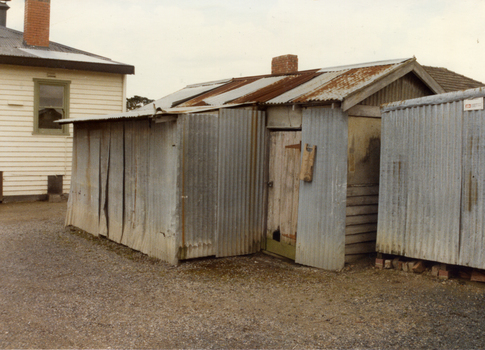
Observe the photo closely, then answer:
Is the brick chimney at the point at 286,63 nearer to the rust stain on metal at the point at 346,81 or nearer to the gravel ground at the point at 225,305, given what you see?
the rust stain on metal at the point at 346,81

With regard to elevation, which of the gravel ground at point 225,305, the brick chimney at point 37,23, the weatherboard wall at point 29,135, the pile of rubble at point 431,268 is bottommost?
the gravel ground at point 225,305

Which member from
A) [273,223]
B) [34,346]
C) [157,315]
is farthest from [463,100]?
[34,346]

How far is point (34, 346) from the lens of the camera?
174 inches

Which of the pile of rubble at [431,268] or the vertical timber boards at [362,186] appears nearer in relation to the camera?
the pile of rubble at [431,268]

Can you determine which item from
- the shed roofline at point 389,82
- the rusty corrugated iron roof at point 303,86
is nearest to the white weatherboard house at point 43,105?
the rusty corrugated iron roof at point 303,86

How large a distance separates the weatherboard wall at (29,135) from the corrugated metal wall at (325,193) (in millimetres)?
9452

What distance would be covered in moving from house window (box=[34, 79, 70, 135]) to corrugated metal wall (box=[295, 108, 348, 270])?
31.4ft

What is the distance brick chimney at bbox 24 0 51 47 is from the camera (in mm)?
15383

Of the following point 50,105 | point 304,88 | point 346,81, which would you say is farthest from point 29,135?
point 346,81

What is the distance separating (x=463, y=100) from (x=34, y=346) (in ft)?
18.2

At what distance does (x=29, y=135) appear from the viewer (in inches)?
550

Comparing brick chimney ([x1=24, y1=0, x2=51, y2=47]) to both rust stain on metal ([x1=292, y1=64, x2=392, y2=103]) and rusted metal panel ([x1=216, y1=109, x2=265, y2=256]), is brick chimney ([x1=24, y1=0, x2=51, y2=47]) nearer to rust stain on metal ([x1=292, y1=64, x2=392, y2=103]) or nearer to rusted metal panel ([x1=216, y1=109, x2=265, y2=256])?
rusted metal panel ([x1=216, y1=109, x2=265, y2=256])

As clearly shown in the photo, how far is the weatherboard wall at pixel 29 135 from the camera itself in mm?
13718

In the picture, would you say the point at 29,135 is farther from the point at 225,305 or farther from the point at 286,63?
the point at 225,305
